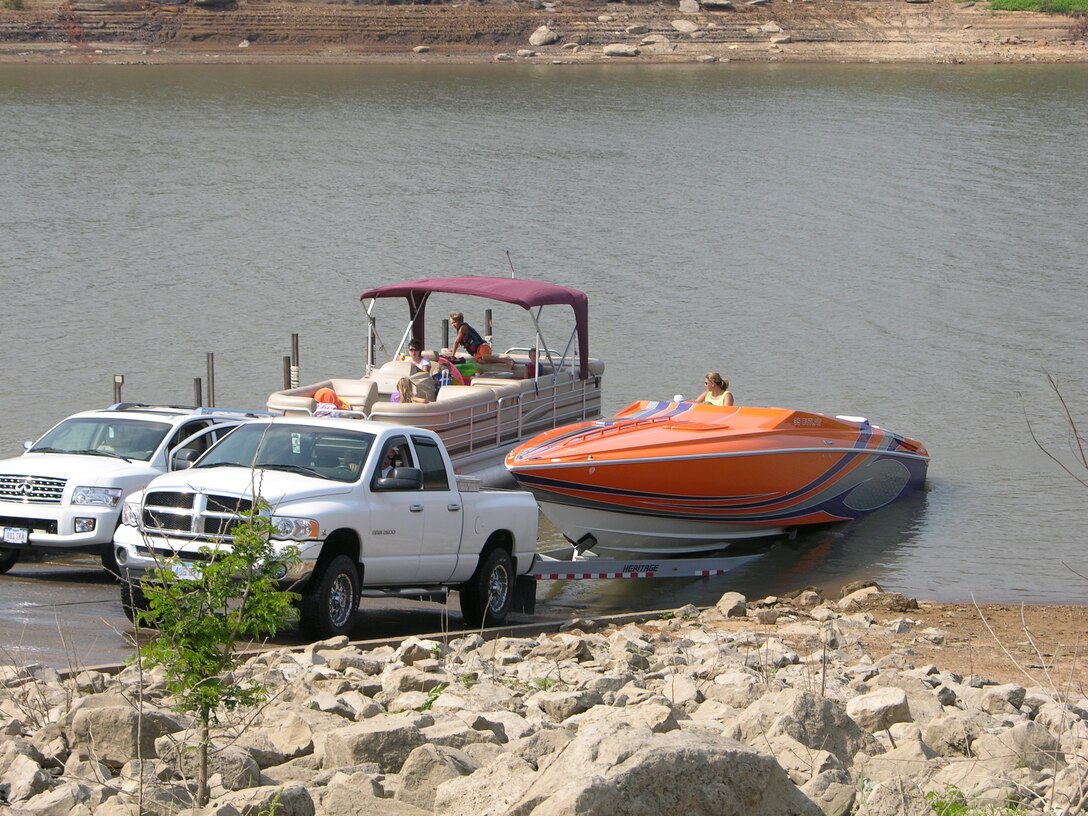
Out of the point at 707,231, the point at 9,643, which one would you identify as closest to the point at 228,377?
the point at 9,643

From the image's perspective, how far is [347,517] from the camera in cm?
1194

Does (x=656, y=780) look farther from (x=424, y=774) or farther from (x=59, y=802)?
(x=59, y=802)

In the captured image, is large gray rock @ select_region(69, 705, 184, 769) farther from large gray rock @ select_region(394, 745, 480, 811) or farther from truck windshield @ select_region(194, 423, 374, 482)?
truck windshield @ select_region(194, 423, 374, 482)

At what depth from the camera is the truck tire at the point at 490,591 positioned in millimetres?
13336

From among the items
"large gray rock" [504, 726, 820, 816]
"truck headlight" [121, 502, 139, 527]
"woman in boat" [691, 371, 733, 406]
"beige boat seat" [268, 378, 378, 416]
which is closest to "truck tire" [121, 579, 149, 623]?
"truck headlight" [121, 502, 139, 527]

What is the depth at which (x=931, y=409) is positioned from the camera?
27.0 m

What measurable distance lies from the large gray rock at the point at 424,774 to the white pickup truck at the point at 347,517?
172 inches

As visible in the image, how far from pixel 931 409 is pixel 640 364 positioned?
18.1 feet

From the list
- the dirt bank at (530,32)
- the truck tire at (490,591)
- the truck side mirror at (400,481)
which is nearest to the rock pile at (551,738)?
the truck side mirror at (400,481)

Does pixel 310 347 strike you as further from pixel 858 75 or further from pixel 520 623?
pixel 858 75

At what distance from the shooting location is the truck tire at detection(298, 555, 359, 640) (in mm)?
11742

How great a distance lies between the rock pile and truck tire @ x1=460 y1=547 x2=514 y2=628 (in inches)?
60.8

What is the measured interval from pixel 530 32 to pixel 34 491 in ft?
296

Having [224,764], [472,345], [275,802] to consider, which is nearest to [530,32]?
[472,345]
